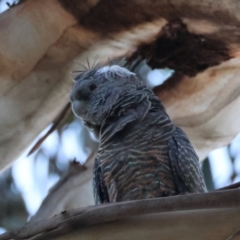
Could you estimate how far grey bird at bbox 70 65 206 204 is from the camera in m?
1.78

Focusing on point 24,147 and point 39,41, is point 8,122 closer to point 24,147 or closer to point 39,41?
point 24,147

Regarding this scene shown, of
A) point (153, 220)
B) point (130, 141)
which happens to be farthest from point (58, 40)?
point (153, 220)

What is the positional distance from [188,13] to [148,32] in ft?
0.61

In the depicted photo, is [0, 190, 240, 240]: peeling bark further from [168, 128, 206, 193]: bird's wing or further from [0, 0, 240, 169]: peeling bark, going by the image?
[0, 0, 240, 169]: peeling bark

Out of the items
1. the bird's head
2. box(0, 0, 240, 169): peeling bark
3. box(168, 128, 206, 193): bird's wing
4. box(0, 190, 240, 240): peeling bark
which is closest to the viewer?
box(0, 190, 240, 240): peeling bark

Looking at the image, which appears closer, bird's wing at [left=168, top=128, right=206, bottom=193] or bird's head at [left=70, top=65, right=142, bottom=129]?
bird's wing at [left=168, top=128, right=206, bottom=193]

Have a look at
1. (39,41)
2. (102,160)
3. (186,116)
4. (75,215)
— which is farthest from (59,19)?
(75,215)

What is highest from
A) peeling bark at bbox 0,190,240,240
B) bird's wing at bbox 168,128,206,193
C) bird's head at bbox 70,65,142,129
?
peeling bark at bbox 0,190,240,240

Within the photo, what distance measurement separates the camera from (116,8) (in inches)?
75.1

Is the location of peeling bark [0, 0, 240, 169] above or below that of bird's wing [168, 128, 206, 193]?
above

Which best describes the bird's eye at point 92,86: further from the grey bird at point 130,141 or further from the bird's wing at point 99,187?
the bird's wing at point 99,187

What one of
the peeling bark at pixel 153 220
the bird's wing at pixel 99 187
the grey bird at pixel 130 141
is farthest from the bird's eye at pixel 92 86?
the peeling bark at pixel 153 220

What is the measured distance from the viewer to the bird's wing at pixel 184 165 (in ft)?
5.85

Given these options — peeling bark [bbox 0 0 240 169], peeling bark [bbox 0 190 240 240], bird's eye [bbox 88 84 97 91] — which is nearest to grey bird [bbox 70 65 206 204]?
bird's eye [bbox 88 84 97 91]
